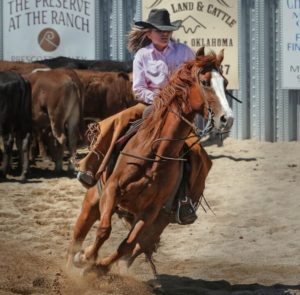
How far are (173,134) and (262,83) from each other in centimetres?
1043

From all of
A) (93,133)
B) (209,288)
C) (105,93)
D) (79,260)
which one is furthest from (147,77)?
(105,93)

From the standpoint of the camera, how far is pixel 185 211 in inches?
275

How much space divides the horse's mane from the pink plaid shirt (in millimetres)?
416

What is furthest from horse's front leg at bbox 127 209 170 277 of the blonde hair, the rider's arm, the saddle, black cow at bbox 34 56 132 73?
black cow at bbox 34 56 132 73

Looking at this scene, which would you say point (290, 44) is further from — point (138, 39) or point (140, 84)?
point (140, 84)

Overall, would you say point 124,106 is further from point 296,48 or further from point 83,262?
point 83,262

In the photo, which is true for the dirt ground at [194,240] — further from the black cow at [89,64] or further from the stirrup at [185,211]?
the black cow at [89,64]

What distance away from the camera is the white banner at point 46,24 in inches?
665

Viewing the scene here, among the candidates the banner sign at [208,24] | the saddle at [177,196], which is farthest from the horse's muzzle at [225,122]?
the banner sign at [208,24]

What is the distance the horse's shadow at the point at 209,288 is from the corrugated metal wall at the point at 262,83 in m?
9.49

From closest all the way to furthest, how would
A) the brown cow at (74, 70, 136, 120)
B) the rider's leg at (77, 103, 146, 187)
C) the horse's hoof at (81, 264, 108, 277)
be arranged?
the horse's hoof at (81, 264, 108, 277)
the rider's leg at (77, 103, 146, 187)
the brown cow at (74, 70, 136, 120)

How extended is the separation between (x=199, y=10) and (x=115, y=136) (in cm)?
994

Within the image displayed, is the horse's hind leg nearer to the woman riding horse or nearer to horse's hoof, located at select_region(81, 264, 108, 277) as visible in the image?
the woman riding horse

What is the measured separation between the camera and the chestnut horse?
633cm
